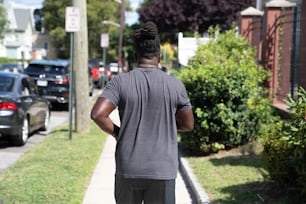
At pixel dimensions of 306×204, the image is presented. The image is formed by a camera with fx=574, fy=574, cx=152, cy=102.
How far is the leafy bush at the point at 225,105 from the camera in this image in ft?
31.9

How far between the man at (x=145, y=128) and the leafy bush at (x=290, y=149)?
80.3 inches

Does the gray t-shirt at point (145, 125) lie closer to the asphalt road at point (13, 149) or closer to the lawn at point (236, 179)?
the lawn at point (236, 179)

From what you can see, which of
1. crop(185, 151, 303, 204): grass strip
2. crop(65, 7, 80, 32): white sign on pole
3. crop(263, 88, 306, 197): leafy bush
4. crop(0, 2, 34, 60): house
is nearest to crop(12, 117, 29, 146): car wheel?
crop(65, 7, 80, 32): white sign on pole

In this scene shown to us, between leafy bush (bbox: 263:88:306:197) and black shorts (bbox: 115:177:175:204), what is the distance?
2.13m

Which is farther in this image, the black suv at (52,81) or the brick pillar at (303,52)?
the black suv at (52,81)

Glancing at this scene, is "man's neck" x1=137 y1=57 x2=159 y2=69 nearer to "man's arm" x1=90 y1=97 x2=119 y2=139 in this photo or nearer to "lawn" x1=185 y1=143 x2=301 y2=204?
"man's arm" x1=90 y1=97 x2=119 y2=139

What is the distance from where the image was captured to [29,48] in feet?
304

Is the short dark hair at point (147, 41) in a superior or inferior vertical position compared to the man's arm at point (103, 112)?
superior

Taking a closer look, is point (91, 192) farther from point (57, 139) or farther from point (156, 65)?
point (57, 139)

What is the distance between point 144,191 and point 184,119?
1.99 feet

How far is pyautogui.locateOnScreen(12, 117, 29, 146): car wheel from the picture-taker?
38.1 ft

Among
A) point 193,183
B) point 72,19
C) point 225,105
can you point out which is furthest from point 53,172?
point 72,19

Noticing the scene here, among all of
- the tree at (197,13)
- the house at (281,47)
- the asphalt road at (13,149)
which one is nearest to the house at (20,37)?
the tree at (197,13)

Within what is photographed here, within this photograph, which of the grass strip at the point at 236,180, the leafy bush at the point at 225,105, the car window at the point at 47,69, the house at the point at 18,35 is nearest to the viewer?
the grass strip at the point at 236,180
